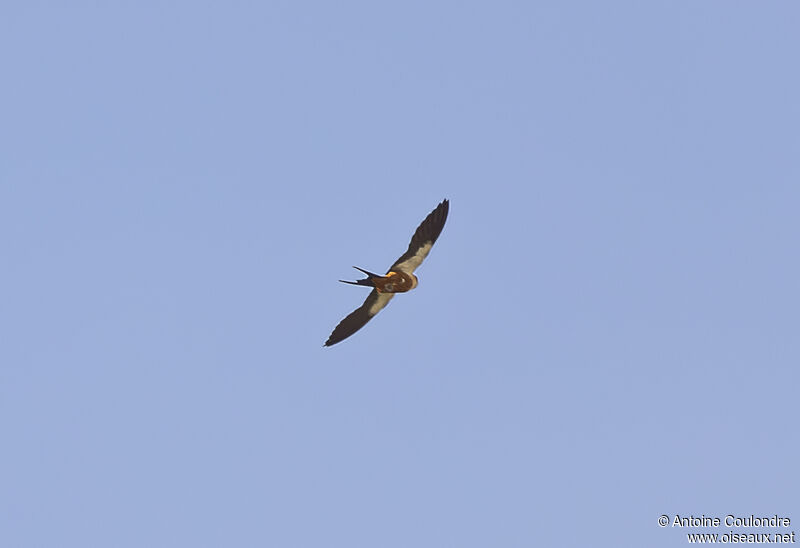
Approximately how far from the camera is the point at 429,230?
35562 mm

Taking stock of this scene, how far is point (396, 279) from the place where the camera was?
114ft

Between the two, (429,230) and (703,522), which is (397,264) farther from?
(703,522)

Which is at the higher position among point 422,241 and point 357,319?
point 422,241

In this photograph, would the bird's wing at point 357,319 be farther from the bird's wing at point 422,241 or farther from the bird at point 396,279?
the bird's wing at point 422,241

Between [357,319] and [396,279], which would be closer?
[396,279]

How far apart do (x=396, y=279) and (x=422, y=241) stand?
176 centimetres

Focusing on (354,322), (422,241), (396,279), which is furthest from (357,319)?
(422,241)

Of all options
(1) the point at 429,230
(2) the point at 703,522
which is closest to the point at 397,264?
(1) the point at 429,230

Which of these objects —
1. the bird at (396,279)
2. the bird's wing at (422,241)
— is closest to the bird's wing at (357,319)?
the bird at (396,279)

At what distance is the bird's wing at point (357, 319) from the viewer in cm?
3606

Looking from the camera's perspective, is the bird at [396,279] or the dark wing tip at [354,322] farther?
the dark wing tip at [354,322]

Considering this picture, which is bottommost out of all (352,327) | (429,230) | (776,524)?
(776,524)

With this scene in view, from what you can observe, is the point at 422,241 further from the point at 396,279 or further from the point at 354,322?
the point at 354,322

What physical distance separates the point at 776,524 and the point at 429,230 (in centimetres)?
1490
